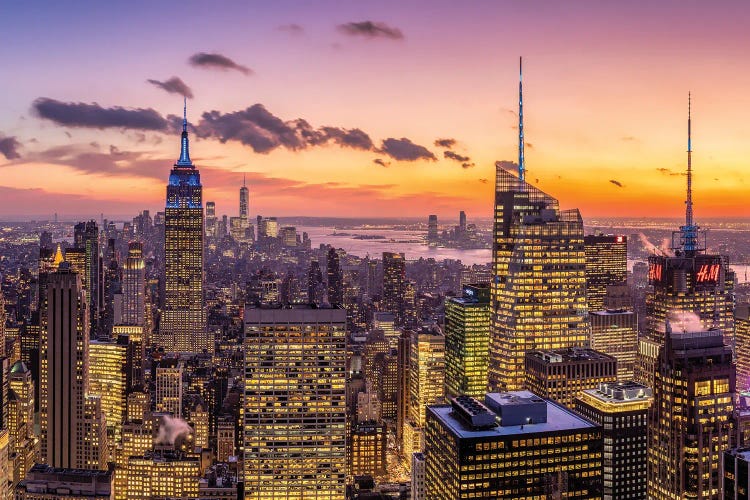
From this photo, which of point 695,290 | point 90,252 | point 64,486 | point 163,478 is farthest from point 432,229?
point 90,252

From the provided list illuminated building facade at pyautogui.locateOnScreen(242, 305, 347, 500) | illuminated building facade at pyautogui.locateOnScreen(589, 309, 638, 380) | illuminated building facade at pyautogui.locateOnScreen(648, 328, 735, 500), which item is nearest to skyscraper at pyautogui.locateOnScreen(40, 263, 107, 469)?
illuminated building facade at pyautogui.locateOnScreen(242, 305, 347, 500)

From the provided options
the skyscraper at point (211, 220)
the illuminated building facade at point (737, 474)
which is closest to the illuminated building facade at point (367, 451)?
the illuminated building facade at point (737, 474)

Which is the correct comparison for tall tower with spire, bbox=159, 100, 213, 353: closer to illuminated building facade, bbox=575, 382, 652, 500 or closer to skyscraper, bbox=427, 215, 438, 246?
skyscraper, bbox=427, 215, 438, 246

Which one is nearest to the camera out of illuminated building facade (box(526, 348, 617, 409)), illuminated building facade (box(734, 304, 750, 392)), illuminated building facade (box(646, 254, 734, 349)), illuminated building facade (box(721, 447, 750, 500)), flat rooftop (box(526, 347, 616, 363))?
illuminated building facade (box(721, 447, 750, 500))

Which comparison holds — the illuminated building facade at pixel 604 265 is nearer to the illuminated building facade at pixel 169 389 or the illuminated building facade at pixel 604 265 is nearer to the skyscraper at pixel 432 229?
the skyscraper at pixel 432 229

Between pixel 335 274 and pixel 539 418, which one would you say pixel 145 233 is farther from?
pixel 539 418

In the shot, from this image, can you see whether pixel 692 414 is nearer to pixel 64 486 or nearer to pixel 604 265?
pixel 64 486
